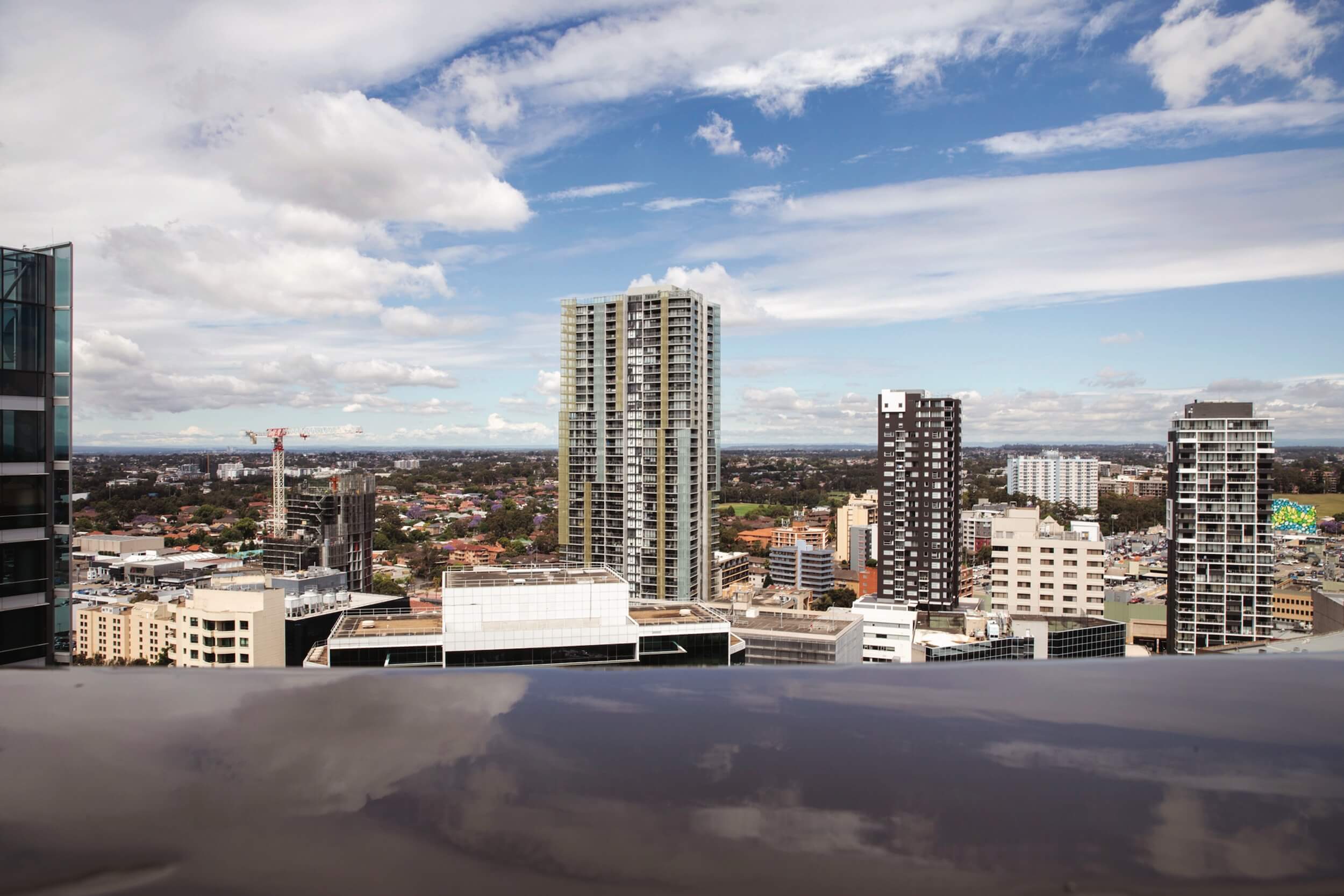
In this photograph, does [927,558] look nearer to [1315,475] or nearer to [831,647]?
[831,647]

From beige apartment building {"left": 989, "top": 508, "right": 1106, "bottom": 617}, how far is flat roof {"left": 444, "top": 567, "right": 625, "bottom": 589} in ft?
44.7

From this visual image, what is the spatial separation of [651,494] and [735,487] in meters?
36.2

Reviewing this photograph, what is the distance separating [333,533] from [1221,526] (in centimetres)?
2359

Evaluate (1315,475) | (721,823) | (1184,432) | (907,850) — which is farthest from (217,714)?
(1315,475)

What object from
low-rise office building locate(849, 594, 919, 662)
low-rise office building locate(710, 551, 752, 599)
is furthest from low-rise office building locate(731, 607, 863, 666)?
low-rise office building locate(710, 551, 752, 599)

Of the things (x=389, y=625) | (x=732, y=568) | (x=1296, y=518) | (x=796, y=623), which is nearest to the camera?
(x=389, y=625)

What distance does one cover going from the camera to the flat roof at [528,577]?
1028 centimetres

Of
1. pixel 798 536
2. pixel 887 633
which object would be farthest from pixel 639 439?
pixel 798 536

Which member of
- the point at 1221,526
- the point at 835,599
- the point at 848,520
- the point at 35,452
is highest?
the point at 35,452

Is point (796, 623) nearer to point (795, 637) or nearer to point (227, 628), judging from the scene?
point (795, 637)

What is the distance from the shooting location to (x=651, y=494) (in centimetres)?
2102

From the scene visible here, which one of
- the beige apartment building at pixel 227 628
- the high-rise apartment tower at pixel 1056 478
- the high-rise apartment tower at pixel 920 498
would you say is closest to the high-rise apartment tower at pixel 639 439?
the high-rise apartment tower at pixel 920 498

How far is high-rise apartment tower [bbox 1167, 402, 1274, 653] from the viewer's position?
16.3 m

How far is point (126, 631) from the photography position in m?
15.9
